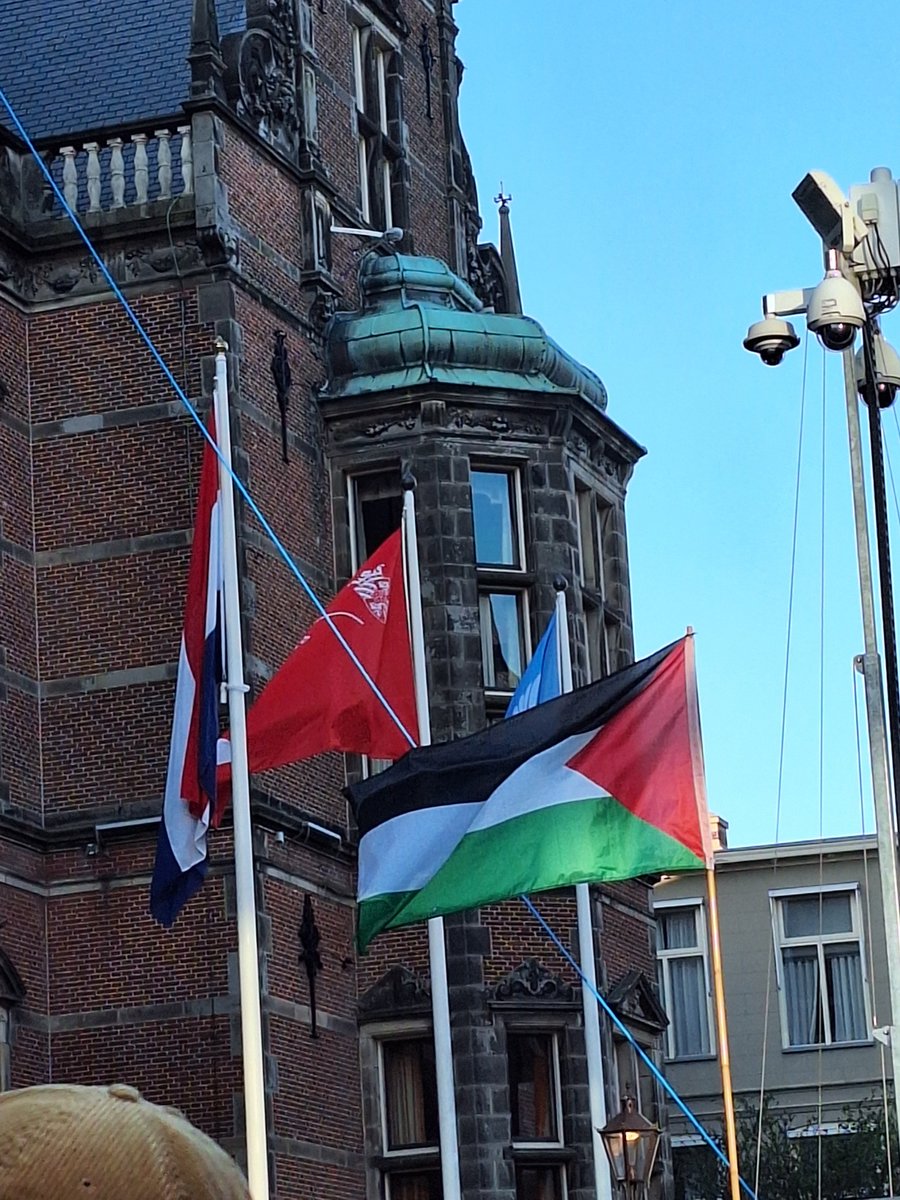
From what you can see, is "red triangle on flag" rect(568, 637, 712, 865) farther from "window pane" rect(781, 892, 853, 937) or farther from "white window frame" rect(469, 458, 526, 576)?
"window pane" rect(781, 892, 853, 937)

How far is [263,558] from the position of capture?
21.2 m

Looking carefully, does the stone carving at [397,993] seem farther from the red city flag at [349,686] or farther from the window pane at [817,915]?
the window pane at [817,915]

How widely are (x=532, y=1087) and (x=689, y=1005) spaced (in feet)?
62.7

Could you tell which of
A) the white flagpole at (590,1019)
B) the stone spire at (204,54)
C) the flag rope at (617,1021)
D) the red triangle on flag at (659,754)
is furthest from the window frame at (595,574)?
the red triangle on flag at (659,754)

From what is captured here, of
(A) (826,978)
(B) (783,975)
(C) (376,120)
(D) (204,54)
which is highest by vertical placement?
(C) (376,120)

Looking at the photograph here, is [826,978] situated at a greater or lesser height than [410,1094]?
greater

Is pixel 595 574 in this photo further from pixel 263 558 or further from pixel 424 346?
pixel 263 558

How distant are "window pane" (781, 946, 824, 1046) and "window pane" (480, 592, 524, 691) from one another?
60.8 ft

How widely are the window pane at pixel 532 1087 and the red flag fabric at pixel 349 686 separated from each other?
13.1 ft

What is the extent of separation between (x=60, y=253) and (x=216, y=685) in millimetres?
5661

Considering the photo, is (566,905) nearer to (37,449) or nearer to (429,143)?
(37,449)

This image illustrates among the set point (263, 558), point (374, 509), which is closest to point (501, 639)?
point (374, 509)

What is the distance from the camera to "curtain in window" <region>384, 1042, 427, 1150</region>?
21.2 meters

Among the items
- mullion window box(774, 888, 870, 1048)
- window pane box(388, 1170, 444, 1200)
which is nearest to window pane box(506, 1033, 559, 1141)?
window pane box(388, 1170, 444, 1200)
